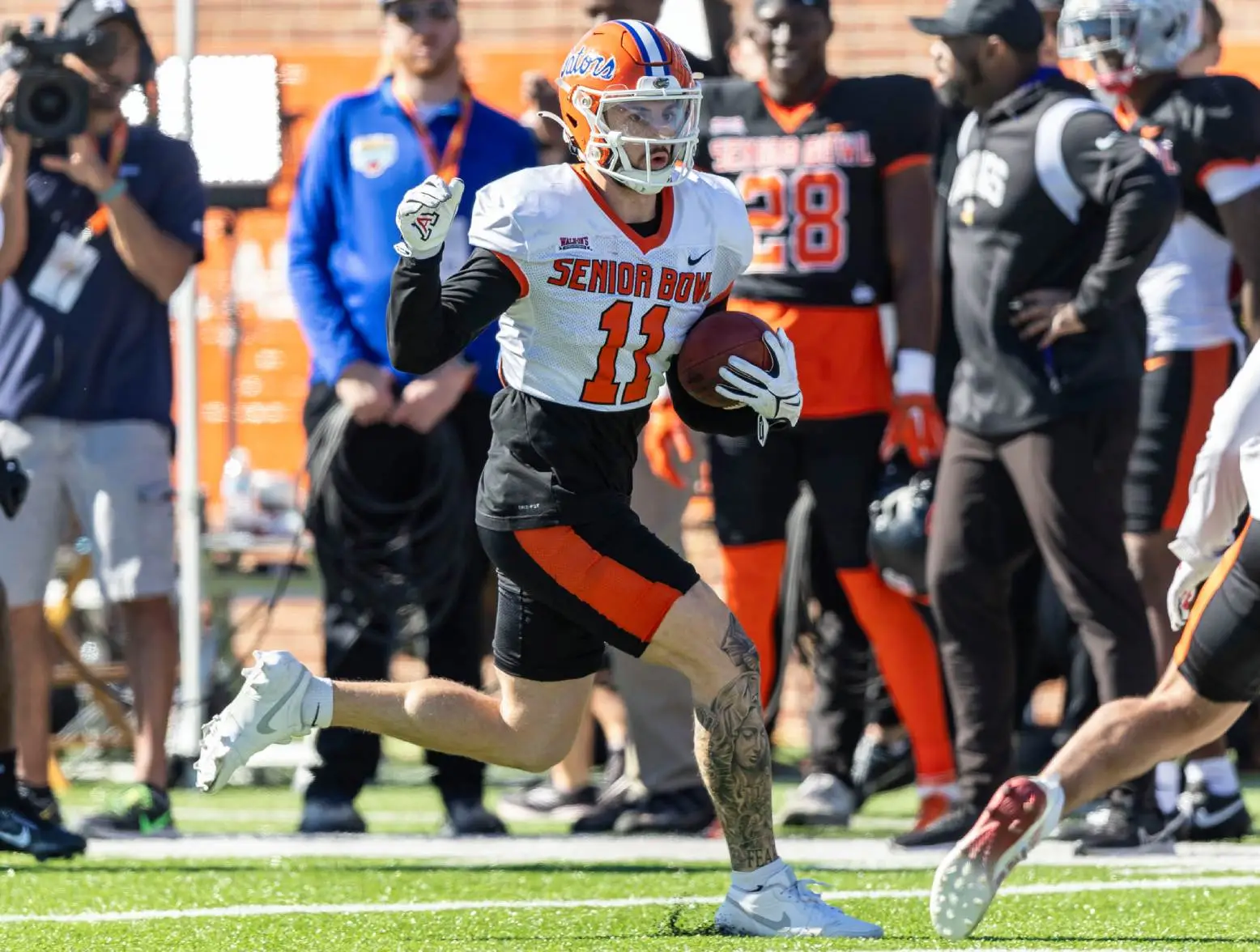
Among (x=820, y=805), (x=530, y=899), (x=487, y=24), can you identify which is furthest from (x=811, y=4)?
(x=487, y=24)

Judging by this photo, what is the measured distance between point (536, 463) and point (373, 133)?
2.40 metres

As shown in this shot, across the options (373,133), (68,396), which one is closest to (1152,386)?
(373,133)

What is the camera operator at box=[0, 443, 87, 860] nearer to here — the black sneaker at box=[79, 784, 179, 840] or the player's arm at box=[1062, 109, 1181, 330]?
the black sneaker at box=[79, 784, 179, 840]

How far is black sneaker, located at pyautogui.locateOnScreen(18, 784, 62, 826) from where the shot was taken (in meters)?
5.71

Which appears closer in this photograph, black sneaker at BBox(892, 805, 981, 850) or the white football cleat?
the white football cleat

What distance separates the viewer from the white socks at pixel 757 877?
4.48m

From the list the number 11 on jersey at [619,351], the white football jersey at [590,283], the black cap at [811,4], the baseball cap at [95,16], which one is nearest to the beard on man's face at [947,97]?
the black cap at [811,4]

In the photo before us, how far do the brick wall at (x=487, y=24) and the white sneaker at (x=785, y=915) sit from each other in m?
6.26

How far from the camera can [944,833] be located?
6078mm

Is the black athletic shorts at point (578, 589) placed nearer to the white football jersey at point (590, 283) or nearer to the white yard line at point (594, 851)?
the white football jersey at point (590, 283)

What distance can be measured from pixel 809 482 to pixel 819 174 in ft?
2.85

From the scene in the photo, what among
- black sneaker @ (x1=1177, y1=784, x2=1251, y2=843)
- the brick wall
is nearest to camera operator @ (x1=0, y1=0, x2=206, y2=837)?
black sneaker @ (x1=1177, y1=784, x2=1251, y2=843)

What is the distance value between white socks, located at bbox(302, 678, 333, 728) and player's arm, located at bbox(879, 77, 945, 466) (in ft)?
7.73

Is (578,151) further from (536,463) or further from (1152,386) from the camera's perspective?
(1152,386)
